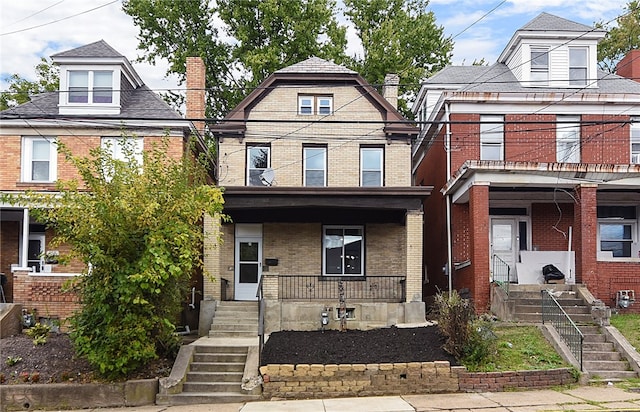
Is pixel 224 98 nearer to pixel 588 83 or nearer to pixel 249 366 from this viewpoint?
pixel 588 83

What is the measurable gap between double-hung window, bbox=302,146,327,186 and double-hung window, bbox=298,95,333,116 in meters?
1.29

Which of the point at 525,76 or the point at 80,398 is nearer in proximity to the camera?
the point at 80,398

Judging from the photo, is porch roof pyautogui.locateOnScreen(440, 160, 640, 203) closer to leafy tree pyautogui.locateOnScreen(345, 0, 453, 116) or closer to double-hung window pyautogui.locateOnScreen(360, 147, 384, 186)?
double-hung window pyautogui.locateOnScreen(360, 147, 384, 186)

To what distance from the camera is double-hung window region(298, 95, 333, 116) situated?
2195cm

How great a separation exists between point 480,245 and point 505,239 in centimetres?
401

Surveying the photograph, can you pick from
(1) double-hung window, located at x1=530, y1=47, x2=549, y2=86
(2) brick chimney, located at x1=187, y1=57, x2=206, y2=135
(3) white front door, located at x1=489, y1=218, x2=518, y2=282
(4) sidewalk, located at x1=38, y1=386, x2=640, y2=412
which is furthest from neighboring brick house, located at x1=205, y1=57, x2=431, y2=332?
(4) sidewalk, located at x1=38, y1=386, x2=640, y2=412

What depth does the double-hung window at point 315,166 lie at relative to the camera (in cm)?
2156

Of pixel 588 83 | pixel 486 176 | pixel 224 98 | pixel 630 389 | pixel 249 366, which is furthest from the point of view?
pixel 224 98

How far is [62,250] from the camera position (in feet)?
72.1

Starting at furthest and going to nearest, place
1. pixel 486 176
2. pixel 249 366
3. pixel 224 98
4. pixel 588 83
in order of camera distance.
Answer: pixel 224 98 < pixel 588 83 < pixel 486 176 < pixel 249 366

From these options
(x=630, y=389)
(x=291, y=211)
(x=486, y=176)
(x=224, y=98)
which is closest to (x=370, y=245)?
(x=291, y=211)

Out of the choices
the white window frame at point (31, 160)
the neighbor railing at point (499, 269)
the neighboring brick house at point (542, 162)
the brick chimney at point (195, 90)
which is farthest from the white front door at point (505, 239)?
the white window frame at point (31, 160)

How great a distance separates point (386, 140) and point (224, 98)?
16.0 m

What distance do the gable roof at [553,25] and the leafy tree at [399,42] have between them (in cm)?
893
